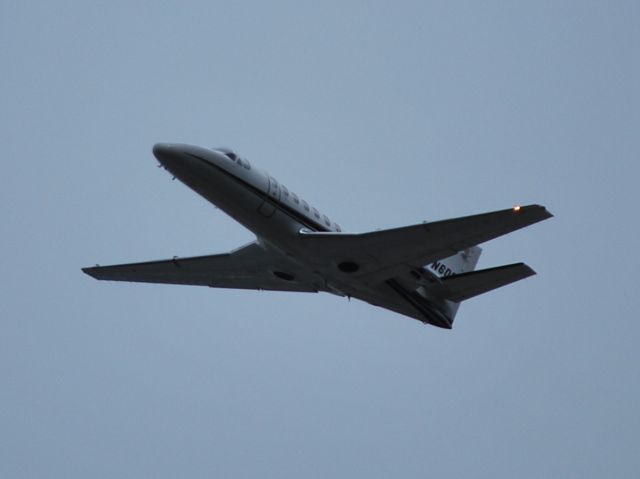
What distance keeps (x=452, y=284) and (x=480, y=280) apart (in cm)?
123

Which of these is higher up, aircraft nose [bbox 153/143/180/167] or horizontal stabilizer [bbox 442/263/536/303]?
horizontal stabilizer [bbox 442/263/536/303]

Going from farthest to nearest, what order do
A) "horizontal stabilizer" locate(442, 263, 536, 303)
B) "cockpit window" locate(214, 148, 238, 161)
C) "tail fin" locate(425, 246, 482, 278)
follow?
"tail fin" locate(425, 246, 482, 278) → "horizontal stabilizer" locate(442, 263, 536, 303) → "cockpit window" locate(214, 148, 238, 161)

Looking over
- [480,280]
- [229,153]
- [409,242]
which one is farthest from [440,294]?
[229,153]

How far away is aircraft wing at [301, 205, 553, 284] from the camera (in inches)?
1244

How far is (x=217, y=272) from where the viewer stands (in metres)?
41.5

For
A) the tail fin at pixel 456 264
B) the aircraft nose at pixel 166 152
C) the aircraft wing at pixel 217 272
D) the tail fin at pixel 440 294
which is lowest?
the aircraft wing at pixel 217 272

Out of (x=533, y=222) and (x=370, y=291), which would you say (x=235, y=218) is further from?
(x=533, y=222)

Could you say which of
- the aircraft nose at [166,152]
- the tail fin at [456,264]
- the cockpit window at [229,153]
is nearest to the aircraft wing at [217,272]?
the cockpit window at [229,153]

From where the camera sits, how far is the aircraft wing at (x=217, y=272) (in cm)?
3950

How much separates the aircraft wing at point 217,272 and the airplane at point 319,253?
6cm

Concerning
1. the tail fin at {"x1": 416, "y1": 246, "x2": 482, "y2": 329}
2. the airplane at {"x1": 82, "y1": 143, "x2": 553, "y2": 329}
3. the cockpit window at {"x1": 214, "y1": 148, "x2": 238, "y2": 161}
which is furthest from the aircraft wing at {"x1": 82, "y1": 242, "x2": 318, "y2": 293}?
the cockpit window at {"x1": 214, "y1": 148, "x2": 238, "y2": 161}

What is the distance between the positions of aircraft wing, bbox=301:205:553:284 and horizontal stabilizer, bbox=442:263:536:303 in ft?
11.1

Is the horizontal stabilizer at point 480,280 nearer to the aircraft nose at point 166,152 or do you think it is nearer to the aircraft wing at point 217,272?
the aircraft wing at point 217,272

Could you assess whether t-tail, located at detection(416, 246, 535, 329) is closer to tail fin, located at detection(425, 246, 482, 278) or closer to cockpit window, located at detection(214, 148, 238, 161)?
tail fin, located at detection(425, 246, 482, 278)
